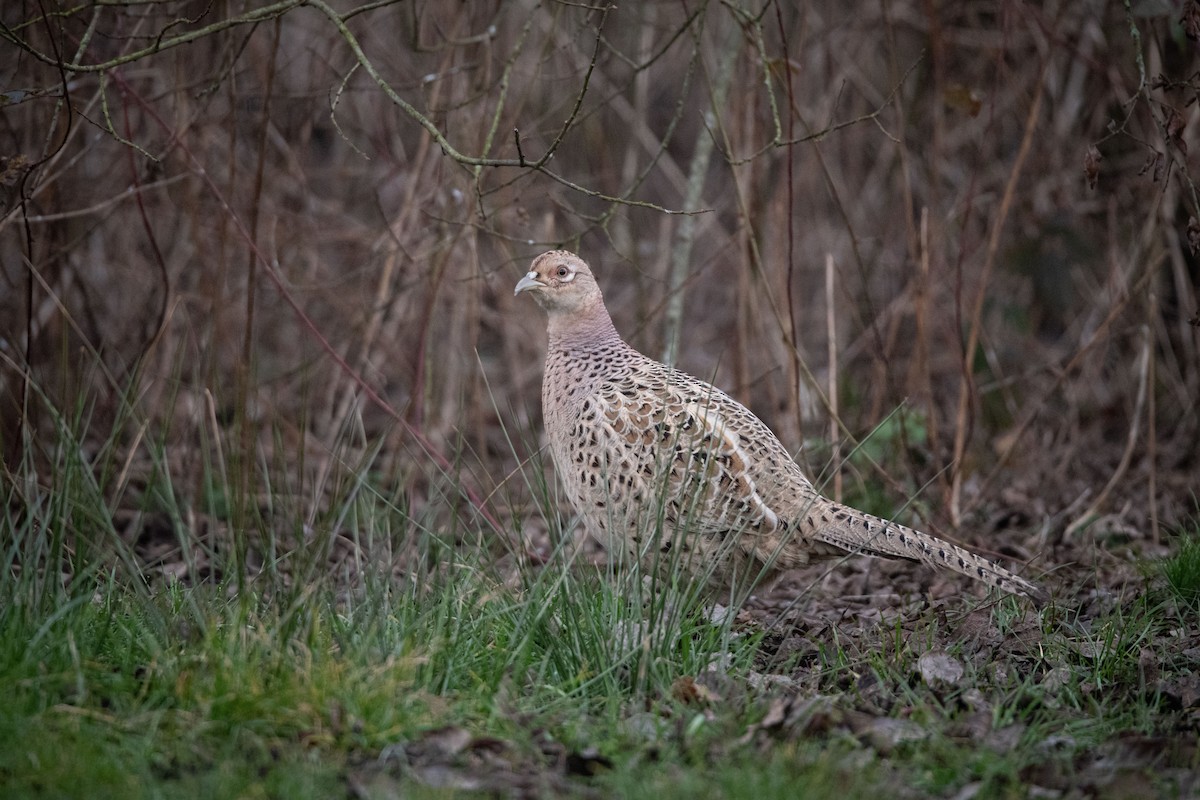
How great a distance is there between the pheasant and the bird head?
0.09 metres

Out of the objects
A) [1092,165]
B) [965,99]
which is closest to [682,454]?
[1092,165]

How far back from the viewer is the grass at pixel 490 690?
283 centimetres

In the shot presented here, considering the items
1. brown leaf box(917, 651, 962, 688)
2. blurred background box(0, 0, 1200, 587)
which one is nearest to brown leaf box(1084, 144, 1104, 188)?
blurred background box(0, 0, 1200, 587)

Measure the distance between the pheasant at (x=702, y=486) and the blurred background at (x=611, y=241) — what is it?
444 mm

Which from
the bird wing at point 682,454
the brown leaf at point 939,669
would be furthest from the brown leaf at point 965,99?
the brown leaf at point 939,669

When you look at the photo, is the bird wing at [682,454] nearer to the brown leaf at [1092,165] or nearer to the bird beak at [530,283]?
the bird beak at [530,283]

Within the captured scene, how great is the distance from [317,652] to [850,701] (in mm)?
1566

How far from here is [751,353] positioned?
8141 mm

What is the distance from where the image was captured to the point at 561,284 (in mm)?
4906

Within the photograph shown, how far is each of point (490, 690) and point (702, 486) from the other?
102 centimetres

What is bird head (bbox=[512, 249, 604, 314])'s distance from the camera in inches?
192

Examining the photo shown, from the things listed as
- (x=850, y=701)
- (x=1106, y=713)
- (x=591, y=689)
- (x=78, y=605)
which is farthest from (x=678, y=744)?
(x=78, y=605)

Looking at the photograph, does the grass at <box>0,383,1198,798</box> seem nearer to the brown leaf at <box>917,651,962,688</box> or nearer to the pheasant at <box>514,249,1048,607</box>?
the brown leaf at <box>917,651,962,688</box>

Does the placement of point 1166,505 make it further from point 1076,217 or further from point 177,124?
point 177,124
